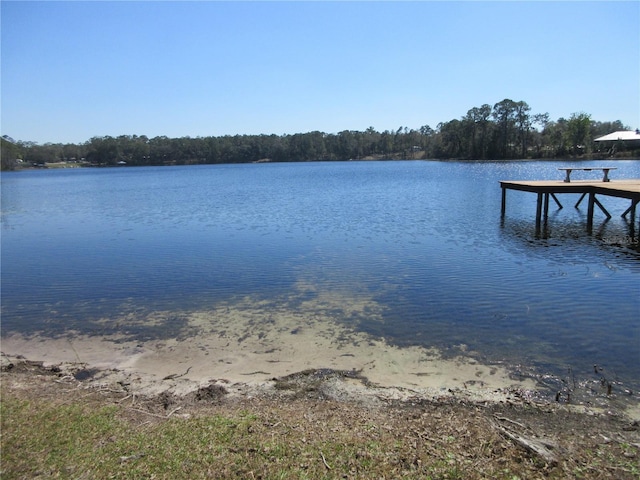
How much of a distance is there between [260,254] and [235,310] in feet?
17.7

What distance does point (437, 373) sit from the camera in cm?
632

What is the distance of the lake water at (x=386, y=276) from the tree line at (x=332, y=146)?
8737 centimetres

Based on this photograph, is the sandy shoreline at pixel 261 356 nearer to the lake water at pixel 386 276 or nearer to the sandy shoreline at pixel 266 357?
the sandy shoreline at pixel 266 357

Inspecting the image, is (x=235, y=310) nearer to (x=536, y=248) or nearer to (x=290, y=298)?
(x=290, y=298)

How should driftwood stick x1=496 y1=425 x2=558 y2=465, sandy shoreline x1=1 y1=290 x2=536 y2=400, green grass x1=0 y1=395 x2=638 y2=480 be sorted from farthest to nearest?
sandy shoreline x1=1 y1=290 x2=536 y2=400 < driftwood stick x1=496 y1=425 x2=558 y2=465 < green grass x1=0 y1=395 x2=638 y2=480

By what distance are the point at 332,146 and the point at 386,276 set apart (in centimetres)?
15683

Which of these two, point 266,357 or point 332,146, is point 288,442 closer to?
point 266,357

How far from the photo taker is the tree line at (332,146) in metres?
102

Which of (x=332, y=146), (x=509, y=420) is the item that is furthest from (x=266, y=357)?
(x=332, y=146)

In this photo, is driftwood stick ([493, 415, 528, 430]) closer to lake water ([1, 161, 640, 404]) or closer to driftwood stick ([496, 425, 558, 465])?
driftwood stick ([496, 425, 558, 465])

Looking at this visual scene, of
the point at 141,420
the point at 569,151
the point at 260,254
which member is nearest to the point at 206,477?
the point at 141,420

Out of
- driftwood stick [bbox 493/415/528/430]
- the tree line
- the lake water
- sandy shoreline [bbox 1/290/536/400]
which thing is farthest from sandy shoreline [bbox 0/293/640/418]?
the tree line

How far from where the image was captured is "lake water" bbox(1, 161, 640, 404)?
25.2ft

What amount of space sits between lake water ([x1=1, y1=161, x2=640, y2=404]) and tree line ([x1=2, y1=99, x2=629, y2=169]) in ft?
287
